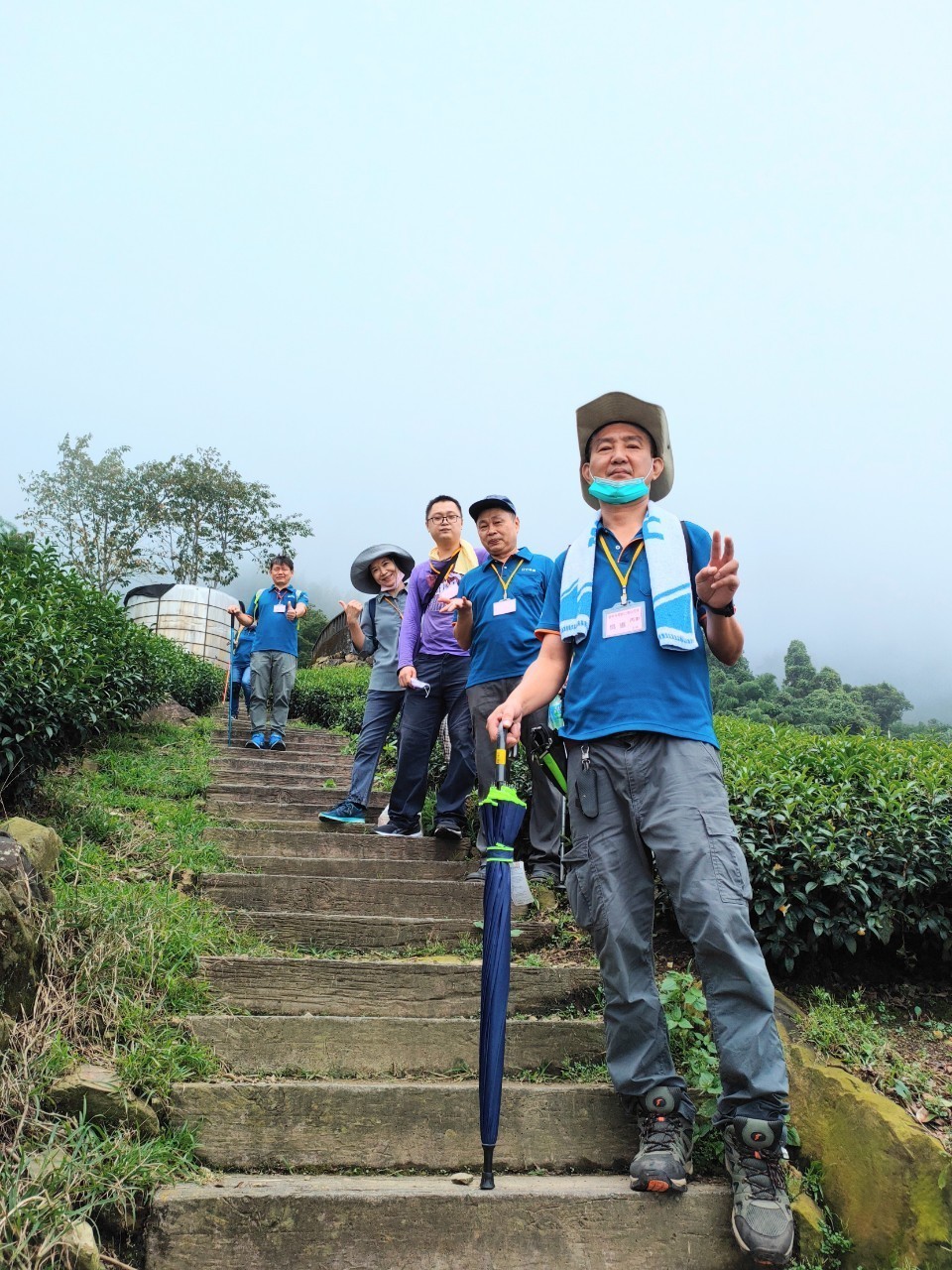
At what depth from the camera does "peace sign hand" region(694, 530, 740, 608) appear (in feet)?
7.97

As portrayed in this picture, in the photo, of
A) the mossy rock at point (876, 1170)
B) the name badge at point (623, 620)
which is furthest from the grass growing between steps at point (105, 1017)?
the name badge at point (623, 620)

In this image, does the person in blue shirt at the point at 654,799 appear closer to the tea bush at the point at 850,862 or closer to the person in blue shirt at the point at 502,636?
the tea bush at the point at 850,862

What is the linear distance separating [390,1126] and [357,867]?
84.5 inches

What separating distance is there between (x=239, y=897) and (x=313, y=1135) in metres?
1.68

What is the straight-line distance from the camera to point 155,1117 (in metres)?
2.50

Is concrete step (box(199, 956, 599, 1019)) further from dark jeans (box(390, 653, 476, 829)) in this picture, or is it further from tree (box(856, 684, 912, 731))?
tree (box(856, 684, 912, 731))

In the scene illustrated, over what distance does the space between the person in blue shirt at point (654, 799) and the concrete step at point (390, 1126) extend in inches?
6.3

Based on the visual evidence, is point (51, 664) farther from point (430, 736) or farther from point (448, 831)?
point (448, 831)

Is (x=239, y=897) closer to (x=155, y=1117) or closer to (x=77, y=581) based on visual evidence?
(x=155, y=1117)

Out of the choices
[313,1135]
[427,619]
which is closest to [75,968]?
[313,1135]

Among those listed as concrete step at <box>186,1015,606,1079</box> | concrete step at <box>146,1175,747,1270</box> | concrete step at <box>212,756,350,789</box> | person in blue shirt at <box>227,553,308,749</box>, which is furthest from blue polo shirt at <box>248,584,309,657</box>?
concrete step at <box>146,1175,747,1270</box>

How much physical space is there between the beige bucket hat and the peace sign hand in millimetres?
555

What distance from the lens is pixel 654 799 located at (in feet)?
8.03

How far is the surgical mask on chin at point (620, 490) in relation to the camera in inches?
110
